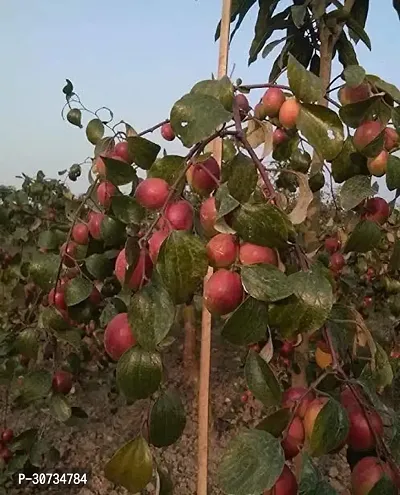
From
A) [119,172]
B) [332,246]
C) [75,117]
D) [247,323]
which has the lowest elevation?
[247,323]

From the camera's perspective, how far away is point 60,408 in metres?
0.77

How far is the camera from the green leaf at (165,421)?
430mm

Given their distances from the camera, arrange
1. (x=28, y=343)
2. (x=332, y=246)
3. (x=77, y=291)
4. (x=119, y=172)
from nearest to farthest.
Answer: (x=119, y=172) → (x=77, y=291) → (x=28, y=343) → (x=332, y=246)

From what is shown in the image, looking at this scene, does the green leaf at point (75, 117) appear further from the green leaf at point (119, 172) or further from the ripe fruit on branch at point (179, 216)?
the ripe fruit on branch at point (179, 216)

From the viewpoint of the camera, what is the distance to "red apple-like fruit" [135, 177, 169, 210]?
0.47 metres

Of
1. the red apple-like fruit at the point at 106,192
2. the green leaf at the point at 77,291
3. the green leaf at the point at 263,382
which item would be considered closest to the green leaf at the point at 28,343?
the green leaf at the point at 77,291

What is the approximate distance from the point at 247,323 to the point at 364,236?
0.22 m

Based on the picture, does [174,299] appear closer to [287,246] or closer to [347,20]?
[287,246]

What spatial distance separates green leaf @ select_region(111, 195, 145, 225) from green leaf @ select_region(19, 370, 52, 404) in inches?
14.5

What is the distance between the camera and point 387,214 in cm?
60

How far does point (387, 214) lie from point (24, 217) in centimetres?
174

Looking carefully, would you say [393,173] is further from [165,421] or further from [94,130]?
[94,130]

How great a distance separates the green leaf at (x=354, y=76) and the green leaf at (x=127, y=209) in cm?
22

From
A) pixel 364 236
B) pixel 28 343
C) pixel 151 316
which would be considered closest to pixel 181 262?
pixel 151 316
